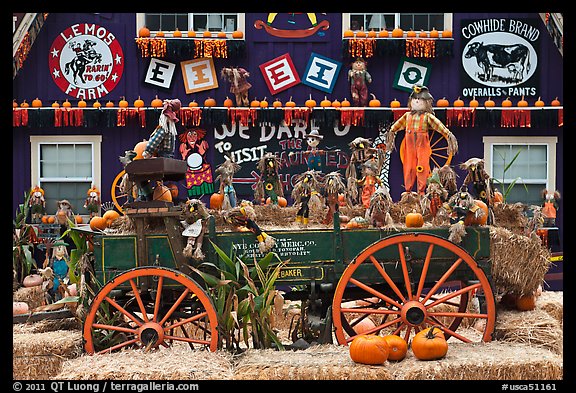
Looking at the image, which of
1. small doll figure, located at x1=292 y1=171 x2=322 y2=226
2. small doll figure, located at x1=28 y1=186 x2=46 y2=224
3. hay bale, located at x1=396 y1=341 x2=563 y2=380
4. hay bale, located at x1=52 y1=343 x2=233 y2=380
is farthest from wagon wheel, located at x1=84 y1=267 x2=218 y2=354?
small doll figure, located at x1=28 y1=186 x2=46 y2=224

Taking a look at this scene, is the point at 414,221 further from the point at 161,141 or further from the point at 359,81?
the point at 359,81

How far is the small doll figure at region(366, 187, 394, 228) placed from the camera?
743 cm

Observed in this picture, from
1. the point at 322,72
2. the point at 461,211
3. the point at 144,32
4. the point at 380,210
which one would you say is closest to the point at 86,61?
the point at 144,32

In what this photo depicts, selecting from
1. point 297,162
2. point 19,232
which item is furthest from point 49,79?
point 297,162

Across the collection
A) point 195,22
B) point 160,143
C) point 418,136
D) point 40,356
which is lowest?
point 40,356

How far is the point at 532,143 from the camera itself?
13070mm

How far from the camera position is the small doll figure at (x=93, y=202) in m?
12.5

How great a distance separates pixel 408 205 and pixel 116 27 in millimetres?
6874

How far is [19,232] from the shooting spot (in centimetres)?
1130

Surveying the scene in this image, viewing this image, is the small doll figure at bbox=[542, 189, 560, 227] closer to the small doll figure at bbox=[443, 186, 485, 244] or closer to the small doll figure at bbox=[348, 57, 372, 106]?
the small doll figure at bbox=[348, 57, 372, 106]

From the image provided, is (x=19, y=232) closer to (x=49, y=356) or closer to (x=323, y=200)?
(x=49, y=356)

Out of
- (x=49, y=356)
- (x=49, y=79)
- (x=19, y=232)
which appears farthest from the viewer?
(x=49, y=79)

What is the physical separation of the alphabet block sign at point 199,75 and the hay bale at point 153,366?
22.3 feet

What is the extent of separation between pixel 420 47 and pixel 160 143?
Answer: 6580 millimetres
